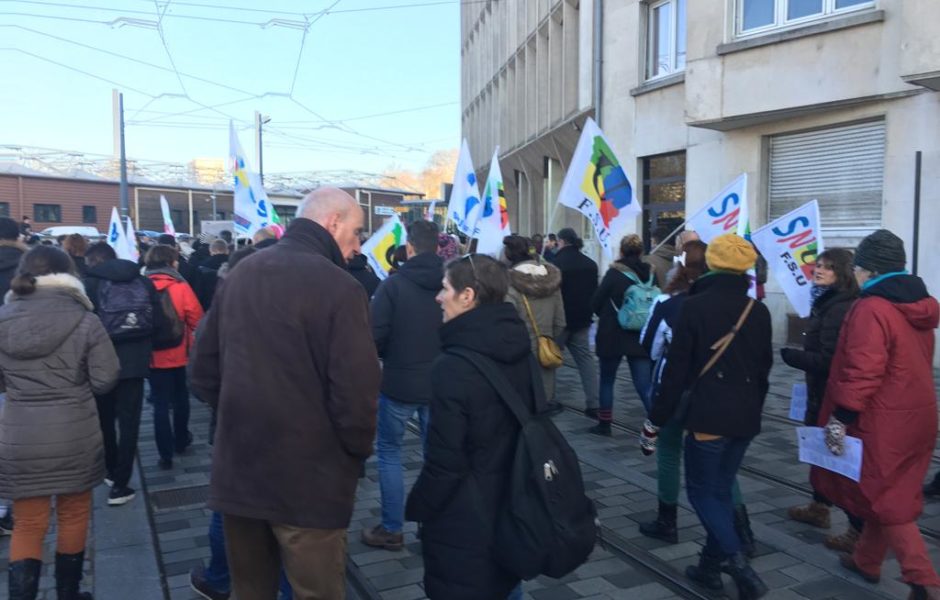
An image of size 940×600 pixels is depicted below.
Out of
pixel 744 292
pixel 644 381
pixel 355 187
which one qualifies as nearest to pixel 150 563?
pixel 744 292

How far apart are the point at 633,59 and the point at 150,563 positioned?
13868mm

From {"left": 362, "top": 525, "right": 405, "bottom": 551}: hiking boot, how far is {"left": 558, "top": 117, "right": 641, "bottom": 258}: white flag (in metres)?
4.18

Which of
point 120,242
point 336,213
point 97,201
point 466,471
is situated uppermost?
point 97,201

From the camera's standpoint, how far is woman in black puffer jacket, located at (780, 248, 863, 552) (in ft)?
15.0

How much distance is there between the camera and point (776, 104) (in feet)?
38.9

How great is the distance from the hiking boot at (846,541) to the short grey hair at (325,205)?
3538mm

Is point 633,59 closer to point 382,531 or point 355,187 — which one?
point 382,531

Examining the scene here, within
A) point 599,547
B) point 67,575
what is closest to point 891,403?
point 599,547

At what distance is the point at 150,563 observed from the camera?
450cm

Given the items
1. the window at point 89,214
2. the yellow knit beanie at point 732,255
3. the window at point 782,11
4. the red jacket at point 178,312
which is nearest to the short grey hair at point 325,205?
the yellow knit beanie at point 732,255

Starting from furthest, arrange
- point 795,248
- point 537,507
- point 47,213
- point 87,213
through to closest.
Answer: point 87,213 < point 47,213 < point 795,248 < point 537,507

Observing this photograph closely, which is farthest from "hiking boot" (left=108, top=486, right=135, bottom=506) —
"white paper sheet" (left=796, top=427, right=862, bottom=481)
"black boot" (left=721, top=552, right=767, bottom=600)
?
"white paper sheet" (left=796, top=427, right=862, bottom=481)

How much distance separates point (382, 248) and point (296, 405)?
613 centimetres

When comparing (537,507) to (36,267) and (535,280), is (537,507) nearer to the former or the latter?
(36,267)
